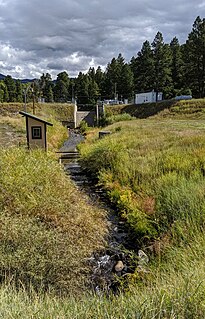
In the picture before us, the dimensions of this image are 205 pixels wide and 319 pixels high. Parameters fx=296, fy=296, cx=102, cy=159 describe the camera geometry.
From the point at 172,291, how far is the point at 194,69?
39367 mm

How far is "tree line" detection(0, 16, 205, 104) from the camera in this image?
3722 centimetres

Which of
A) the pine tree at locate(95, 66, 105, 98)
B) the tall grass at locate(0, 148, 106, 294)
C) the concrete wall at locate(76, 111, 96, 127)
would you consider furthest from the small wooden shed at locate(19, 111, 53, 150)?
the pine tree at locate(95, 66, 105, 98)

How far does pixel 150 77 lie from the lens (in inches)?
1676

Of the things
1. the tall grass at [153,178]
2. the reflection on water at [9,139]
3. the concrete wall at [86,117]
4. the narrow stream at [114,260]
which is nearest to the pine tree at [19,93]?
the concrete wall at [86,117]

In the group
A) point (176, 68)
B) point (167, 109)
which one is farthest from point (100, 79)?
point (167, 109)

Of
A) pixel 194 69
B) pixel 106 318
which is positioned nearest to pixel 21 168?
pixel 106 318

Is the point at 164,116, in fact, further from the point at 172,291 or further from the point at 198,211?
the point at 172,291

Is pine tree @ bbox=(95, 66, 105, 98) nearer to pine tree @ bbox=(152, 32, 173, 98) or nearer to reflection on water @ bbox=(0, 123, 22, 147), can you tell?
pine tree @ bbox=(152, 32, 173, 98)

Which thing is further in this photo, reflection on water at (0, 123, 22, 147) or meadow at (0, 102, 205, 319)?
reflection on water at (0, 123, 22, 147)

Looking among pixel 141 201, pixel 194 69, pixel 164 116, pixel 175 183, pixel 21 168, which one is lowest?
pixel 141 201

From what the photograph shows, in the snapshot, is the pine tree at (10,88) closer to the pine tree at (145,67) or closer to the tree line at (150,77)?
the tree line at (150,77)

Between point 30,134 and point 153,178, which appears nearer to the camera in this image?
point 153,178

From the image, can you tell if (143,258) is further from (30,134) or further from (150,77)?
(150,77)

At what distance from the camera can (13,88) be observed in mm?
Answer: 63875
